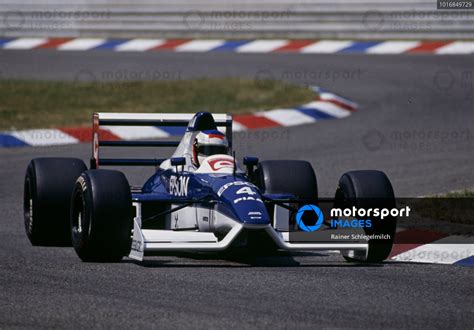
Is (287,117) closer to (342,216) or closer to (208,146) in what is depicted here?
(208,146)

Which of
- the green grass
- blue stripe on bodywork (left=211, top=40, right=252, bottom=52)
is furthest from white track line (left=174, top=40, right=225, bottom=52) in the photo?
the green grass

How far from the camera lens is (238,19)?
79.2ft

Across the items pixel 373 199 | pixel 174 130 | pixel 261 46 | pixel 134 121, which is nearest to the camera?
pixel 373 199

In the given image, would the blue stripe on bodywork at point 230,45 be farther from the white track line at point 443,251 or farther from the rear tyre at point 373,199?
the rear tyre at point 373,199

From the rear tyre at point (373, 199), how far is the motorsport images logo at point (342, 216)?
0.10 feet

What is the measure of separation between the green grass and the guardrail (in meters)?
4.20

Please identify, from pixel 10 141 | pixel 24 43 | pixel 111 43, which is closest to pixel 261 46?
Answer: pixel 111 43

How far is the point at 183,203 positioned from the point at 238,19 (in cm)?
1567

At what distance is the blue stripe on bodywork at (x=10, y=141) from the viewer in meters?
15.3

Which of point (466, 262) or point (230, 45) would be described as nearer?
point (466, 262)

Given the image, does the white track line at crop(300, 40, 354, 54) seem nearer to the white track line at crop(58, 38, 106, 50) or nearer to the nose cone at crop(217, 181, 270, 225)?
the white track line at crop(58, 38, 106, 50)

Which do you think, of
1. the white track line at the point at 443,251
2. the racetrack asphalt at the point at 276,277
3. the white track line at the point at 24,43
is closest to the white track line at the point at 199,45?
the white track line at the point at 24,43

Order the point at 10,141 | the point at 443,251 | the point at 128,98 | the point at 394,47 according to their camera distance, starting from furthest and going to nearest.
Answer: the point at 394,47
the point at 128,98
the point at 10,141
the point at 443,251

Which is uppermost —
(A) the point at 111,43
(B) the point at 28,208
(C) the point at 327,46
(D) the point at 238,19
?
(D) the point at 238,19
